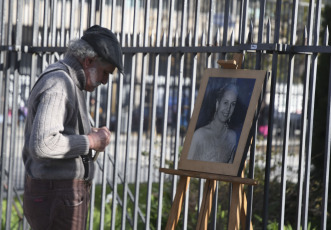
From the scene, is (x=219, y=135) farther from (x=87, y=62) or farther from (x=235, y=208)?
(x=87, y=62)

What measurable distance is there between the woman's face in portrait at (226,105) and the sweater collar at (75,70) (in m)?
0.79

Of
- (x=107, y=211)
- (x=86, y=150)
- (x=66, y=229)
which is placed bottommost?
(x=107, y=211)

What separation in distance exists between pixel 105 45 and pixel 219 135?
82cm

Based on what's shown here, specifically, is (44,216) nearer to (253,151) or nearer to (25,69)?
(253,151)

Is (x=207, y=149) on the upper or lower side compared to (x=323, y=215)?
upper

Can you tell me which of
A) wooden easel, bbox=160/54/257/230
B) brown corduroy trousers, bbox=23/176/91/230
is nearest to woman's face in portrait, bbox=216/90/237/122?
wooden easel, bbox=160/54/257/230

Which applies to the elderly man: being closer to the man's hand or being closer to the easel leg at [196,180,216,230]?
the man's hand

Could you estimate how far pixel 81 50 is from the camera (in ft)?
12.3

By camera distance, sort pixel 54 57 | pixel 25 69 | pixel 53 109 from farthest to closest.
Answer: pixel 25 69 < pixel 54 57 < pixel 53 109

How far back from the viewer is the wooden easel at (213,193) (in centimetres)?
360

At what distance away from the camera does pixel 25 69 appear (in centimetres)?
608

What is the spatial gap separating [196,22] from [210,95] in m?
0.67

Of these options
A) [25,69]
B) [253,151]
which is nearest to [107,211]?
[25,69]

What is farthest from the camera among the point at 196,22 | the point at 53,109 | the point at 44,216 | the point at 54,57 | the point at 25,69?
the point at 25,69
